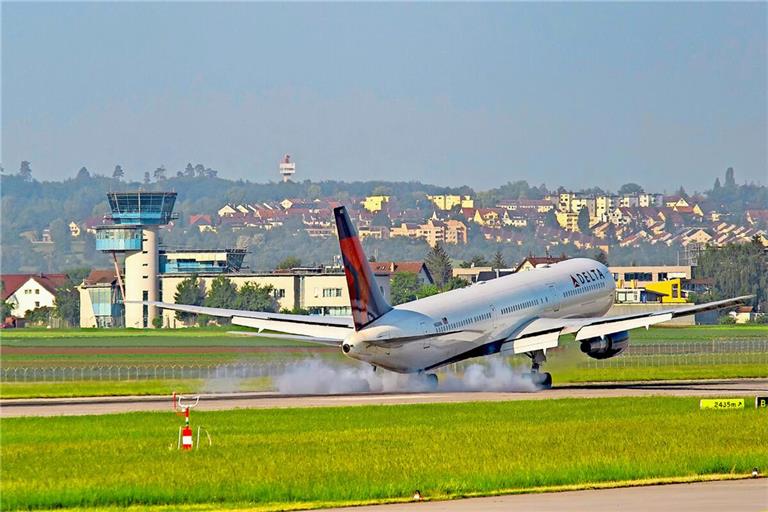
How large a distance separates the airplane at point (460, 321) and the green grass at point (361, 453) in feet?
18.2

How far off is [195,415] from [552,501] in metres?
25.2

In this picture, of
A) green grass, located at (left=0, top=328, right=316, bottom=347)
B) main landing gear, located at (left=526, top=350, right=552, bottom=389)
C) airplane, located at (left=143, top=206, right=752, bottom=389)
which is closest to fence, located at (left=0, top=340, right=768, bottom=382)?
airplane, located at (left=143, top=206, right=752, bottom=389)

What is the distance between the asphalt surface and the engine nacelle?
35234 mm

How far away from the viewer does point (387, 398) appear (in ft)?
216

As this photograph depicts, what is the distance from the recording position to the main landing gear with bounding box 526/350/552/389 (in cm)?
7262

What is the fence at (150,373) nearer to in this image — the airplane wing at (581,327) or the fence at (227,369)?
the fence at (227,369)

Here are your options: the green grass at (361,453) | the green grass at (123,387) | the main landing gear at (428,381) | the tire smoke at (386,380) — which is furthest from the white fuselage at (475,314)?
the green grass at (123,387)

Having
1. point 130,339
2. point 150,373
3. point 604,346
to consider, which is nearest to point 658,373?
point 604,346

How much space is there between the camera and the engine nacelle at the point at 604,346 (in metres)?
71.9

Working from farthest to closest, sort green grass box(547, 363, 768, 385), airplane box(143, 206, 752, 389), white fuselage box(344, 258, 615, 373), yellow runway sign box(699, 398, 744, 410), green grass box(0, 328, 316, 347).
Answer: green grass box(0, 328, 316, 347)
green grass box(547, 363, 768, 385)
white fuselage box(344, 258, 615, 373)
airplane box(143, 206, 752, 389)
yellow runway sign box(699, 398, 744, 410)

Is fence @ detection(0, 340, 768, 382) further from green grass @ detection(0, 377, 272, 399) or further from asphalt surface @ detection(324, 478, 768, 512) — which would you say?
asphalt surface @ detection(324, 478, 768, 512)

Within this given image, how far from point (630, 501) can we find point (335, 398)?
34156 millimetres

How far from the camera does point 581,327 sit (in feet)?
236

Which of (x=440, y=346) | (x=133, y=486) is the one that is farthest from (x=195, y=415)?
(x=133, y=486)
